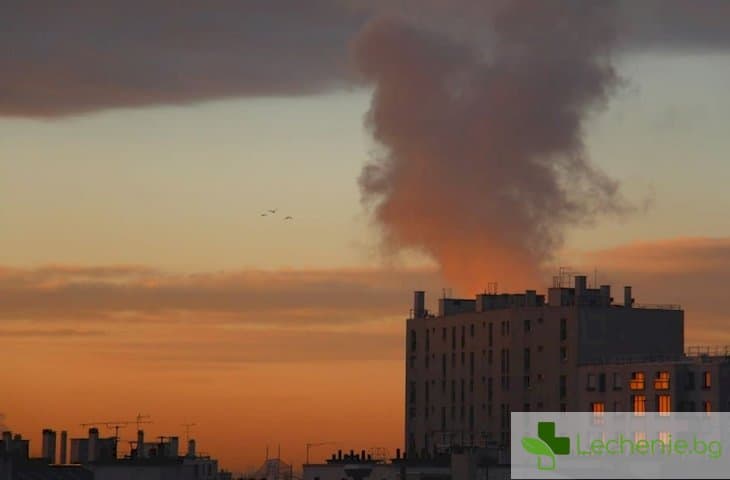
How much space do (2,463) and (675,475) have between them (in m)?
64.2

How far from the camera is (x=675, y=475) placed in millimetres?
141250

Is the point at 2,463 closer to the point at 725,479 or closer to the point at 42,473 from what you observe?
the point at 42,473

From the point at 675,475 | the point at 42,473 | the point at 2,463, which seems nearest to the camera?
the point at 675,475

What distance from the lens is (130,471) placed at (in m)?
200

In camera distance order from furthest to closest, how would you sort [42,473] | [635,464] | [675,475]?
[42,473] < [635,464] < [675,475]

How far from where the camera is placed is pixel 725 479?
142625 mm

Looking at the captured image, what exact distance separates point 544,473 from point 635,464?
6955 millimetres

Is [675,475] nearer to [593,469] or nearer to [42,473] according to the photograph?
[593,469]

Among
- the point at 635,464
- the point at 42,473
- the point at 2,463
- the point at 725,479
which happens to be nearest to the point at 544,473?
the point at 635,464

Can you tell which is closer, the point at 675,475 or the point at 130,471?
the point at 675,475

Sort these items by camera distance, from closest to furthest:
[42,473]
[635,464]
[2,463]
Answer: [635,464] < [2,463] < [42,473]

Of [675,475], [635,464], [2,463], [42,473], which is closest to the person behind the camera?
[675,475]

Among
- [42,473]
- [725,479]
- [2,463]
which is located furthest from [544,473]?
[42,473]

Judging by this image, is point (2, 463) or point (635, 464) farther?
point (2, 463)
